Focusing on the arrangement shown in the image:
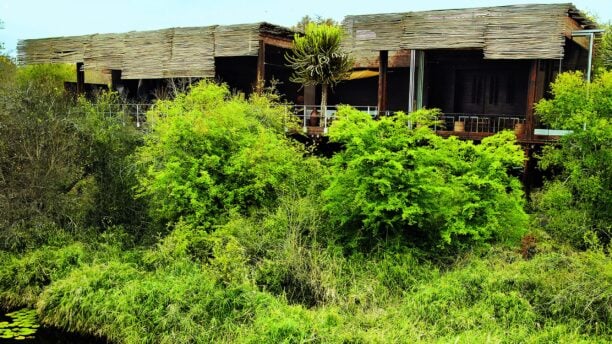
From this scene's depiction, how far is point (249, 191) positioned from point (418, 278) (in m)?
4.79

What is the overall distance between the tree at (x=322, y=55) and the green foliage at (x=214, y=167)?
4.10m

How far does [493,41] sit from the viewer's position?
16734 mm

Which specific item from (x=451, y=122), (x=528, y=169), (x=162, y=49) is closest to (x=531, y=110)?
(x=528, y=169)

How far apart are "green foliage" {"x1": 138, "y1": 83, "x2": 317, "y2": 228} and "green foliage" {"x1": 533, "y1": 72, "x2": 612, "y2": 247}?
6.38m

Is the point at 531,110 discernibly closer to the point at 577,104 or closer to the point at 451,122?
the point at 577,104

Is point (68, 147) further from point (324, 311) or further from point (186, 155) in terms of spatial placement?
point (324, 311)

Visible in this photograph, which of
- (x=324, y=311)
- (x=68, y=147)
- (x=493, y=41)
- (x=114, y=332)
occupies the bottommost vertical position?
(x=114, y=332)

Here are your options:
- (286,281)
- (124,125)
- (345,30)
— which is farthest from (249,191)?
(345,30)

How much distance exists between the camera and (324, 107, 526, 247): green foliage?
12.6m

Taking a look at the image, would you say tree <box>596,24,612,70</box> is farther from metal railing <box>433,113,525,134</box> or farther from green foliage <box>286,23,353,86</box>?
green foliage <box>286,23,353,86</box>

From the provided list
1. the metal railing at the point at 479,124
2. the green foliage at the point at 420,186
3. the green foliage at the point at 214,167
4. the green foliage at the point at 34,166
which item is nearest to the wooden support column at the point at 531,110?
the metal railing at the point at 479,124

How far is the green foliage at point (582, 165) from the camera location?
12.3m

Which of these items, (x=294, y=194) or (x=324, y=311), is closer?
(x=324, y=311)

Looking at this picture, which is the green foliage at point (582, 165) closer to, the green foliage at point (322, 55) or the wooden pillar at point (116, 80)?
the green foliage at point (322, 55)
